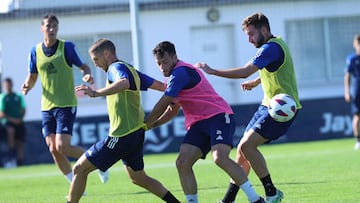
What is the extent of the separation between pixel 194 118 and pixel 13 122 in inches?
554

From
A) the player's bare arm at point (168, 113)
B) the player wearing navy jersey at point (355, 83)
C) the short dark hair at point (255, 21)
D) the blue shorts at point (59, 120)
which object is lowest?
the player wearing navy jersey at point (355, 83)

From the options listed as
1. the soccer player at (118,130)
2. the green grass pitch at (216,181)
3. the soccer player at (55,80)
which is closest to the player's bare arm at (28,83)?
the soccer player at (55,80)

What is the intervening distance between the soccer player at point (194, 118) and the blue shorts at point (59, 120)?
3.29 m

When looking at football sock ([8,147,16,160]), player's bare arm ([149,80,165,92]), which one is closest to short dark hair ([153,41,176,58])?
player's bare arm ([149,80,165,92])

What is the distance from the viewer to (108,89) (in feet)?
32.4

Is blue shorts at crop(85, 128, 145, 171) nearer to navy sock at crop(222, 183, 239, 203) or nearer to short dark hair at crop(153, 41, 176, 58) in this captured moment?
short dark hair at crop(153, 41, 176, 58)

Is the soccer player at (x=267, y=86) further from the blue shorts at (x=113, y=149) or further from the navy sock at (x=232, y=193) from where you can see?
the blue shorts at (x=113, y=149)

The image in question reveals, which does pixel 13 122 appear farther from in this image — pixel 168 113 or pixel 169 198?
pixel 169 198

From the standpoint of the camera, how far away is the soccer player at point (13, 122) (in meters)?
23.8

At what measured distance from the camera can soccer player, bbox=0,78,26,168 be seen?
23.8 metres

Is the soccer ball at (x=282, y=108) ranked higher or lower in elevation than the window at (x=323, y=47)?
higher

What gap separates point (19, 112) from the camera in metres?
24.4

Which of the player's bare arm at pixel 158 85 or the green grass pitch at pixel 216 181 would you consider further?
the green grass pitch at pixel 216 181

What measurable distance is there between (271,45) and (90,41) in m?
19.4
